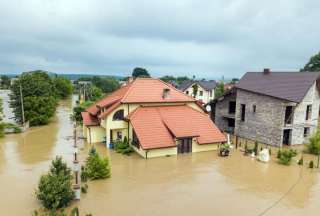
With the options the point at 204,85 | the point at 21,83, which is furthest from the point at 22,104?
the point at 204,85

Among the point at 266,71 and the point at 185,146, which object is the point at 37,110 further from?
the point at 266,71

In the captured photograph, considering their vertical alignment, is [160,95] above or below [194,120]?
above

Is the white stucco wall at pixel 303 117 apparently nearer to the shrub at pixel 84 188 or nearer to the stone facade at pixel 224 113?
the stone facade at pixel 224 113

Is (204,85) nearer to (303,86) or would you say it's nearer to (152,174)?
(303,86)

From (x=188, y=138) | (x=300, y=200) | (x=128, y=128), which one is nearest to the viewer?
(x=300, y=200)

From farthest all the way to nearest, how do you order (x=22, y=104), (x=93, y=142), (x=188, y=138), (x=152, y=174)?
1. (x=22, y=104)
2. (x=93, y=142)
3. (x=188, y=138)
4. (x=152, y=174)

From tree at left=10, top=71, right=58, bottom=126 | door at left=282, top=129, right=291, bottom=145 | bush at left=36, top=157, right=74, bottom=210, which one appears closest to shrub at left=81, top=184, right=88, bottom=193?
bush at left=36, top=157, right=74, bottom=210

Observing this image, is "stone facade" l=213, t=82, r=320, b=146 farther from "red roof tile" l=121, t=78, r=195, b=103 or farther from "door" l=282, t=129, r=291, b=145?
"red roof tile" l=121, t=78, r=195, b=103
